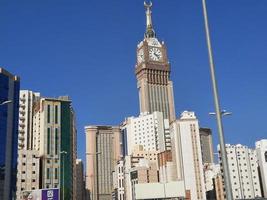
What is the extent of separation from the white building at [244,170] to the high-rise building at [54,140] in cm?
5376

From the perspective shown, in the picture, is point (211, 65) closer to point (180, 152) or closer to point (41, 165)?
point (41, 165)

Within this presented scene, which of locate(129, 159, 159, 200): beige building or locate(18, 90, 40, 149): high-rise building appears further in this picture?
locate(129, 159, 159, 200): beige building

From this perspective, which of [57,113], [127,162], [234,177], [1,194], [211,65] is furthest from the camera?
[127,162]

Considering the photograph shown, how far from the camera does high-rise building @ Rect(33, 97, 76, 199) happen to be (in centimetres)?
12950

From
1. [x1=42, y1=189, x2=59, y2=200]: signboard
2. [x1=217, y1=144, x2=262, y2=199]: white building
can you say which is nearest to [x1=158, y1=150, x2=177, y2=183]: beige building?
[x1=217, y1=144, x2=262, y2=199]: white building

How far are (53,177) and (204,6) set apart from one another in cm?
11694

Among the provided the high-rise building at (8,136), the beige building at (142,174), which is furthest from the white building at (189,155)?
the high-rise building at (8,136)

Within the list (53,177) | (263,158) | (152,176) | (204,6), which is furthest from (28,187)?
(204,6)

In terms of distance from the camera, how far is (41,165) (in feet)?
429

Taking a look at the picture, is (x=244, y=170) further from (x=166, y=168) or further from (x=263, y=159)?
(x=166, y=168)

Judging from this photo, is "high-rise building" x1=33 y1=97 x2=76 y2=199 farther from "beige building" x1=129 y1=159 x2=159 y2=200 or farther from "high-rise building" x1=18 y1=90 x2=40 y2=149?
"beige building" x1=129 y1=159 x2=159 y2=200

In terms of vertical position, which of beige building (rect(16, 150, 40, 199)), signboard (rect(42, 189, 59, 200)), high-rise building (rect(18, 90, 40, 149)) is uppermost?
high-rise building (rect(18, 90, 40, 149))

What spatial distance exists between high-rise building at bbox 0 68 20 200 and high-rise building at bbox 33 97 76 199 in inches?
443

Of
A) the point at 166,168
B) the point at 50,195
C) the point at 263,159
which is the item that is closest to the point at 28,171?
the point at 166,168
